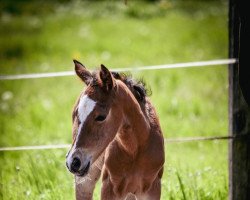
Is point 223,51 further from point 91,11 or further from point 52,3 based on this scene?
point 52,3

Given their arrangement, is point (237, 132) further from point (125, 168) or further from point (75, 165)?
point (75, 165)

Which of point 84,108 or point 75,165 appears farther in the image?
point 84,108

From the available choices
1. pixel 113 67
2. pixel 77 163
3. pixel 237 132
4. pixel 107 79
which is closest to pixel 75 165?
pixel 77 163

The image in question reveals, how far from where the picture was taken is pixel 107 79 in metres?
3.69

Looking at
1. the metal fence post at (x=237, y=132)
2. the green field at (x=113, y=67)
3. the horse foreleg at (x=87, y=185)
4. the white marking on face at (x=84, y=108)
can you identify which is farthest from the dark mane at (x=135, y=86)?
the green field at (x=113, y=67)

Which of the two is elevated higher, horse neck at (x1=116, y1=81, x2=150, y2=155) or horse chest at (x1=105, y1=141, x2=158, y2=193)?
horse neck at (x1=116, y1=81, x2=150, y2=155)

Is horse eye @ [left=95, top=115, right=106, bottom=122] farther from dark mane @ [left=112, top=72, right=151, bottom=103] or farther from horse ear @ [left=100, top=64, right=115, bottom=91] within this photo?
dark mane @ [left=112, top=72, right=151, bottom=103]

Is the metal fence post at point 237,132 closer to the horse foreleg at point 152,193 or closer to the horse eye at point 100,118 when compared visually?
the horse foreleg at point 152,193

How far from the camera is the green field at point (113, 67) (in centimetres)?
540

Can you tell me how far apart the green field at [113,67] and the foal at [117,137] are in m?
0.83

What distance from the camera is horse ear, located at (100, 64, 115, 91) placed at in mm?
3646

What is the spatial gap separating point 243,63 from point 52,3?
14915 millimetres

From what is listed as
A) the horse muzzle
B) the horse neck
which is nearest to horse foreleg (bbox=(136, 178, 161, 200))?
the horse neck

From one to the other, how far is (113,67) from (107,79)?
7.16 m
